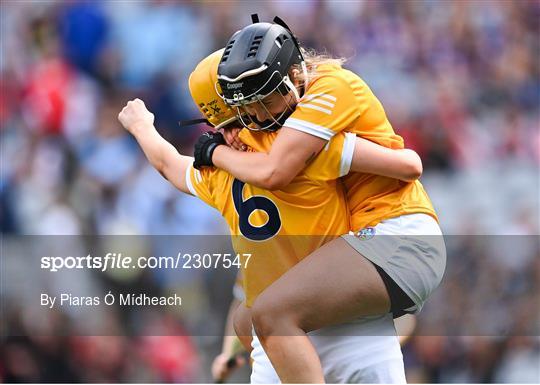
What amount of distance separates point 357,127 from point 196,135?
3.51m

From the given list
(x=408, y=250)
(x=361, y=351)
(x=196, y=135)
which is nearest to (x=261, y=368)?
(x=361, y=351)

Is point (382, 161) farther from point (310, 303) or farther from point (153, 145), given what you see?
point (153, 145)

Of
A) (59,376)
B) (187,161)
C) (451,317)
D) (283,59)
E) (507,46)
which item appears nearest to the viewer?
(283,59)

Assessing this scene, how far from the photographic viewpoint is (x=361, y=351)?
10.1 ft

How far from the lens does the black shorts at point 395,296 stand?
2.91 metres

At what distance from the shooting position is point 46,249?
6055 millimetres

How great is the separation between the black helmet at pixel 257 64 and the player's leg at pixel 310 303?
1.76 feet

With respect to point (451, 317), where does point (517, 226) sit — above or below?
above

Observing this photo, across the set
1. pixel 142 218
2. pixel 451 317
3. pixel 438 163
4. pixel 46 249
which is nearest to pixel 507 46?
pixel 438 163

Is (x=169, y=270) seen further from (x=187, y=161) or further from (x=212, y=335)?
(x=187, y=161)

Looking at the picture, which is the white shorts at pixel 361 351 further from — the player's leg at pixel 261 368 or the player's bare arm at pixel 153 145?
the player's bare arm at pixel 153 145

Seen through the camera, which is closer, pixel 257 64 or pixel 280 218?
pixel 257 64

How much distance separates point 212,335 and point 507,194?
2255 mm

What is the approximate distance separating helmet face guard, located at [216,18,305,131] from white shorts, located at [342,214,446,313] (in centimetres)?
47
